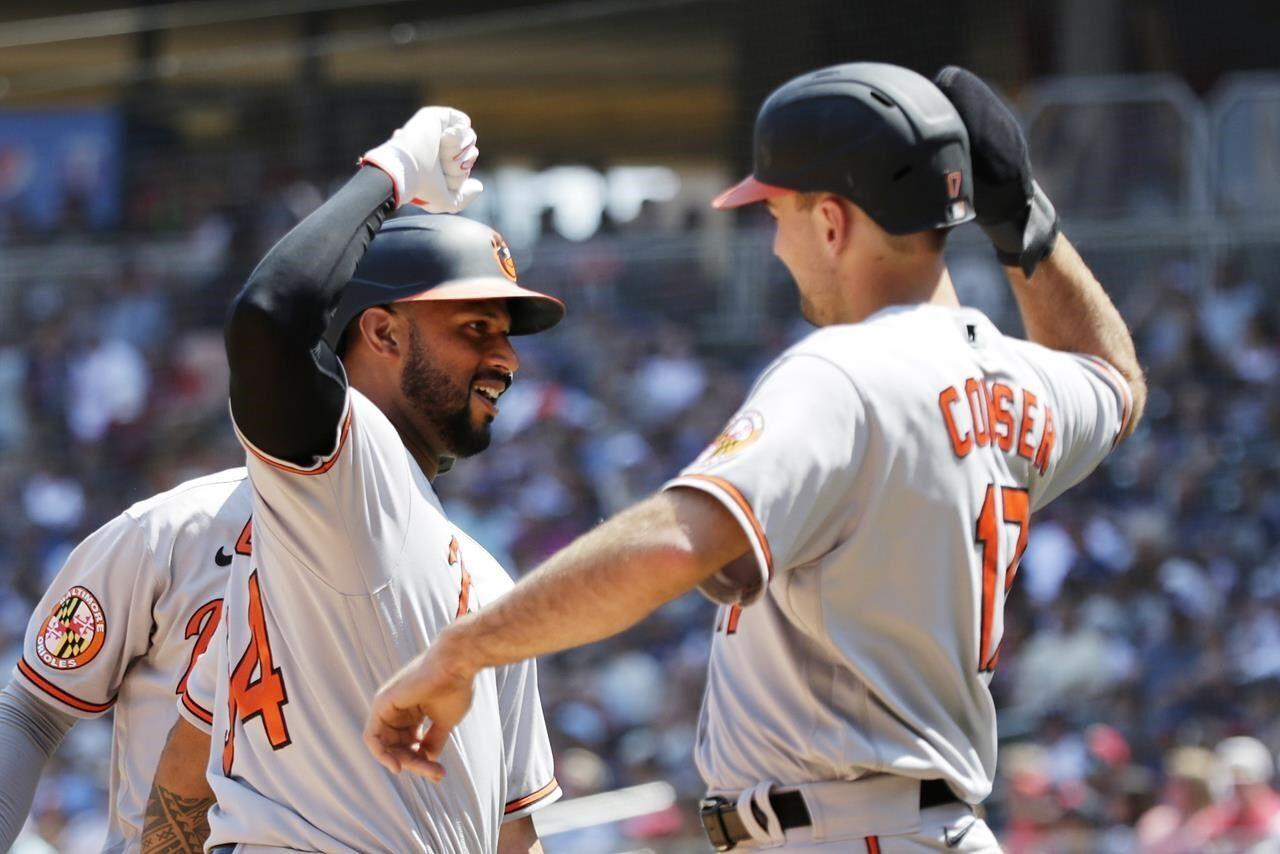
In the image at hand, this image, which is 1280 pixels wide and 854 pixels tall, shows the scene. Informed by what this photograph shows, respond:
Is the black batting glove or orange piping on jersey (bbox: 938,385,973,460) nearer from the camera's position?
orange piping on jersey (bbox: 938,385,973,460)

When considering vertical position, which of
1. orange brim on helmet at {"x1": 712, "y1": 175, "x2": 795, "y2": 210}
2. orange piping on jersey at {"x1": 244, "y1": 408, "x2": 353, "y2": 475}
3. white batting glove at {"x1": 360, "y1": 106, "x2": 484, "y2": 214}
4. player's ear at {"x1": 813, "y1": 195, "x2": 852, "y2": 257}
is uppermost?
white batting glove at {"x1": 360, "y1": 106, "x2": 484, "y2": 214}

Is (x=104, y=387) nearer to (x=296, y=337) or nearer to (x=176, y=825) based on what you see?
(x=176, y=825)

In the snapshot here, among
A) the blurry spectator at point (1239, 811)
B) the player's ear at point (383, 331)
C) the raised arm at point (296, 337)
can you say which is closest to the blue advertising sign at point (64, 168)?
the blurry spectator at point (1239, 811)

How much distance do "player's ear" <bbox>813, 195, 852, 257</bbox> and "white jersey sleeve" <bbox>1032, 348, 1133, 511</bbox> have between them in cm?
38

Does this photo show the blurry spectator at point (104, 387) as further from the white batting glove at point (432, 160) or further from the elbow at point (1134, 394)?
the elbow at point (1134, 394)

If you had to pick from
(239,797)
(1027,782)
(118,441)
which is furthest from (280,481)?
(118,441)

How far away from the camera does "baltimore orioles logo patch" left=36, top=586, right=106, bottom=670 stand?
124 inches

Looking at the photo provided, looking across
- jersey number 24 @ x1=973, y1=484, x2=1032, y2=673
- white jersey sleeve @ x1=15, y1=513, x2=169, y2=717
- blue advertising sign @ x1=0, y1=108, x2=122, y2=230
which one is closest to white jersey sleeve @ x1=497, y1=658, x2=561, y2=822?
white jersey sleeve @ x1=15, y1=513, x2=169, y2=717

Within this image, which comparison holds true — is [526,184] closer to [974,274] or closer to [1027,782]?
[974,274]

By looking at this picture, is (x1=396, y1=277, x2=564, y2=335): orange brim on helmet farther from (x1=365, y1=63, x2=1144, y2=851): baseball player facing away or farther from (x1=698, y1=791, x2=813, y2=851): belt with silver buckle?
(x1=698, y1=791, x2=813, y2=851): belt with silver buckle

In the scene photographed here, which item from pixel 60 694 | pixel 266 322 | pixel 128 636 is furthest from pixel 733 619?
pixel 60 694

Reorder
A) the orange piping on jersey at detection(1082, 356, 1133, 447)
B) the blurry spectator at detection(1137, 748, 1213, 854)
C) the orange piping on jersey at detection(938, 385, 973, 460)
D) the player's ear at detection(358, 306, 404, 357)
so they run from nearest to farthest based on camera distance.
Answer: the orange piping on jersey at detection(938, 385, 973, 460) → the orange piping on jersey at detection(1082, 356, 1133, 447) → the player's ear at detection(358, 306, 404, 357) → the blurry spectator at detection(1137, 748, 1213, 854)

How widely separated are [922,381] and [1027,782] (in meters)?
5.84

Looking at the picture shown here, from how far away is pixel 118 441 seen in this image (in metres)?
10.6
